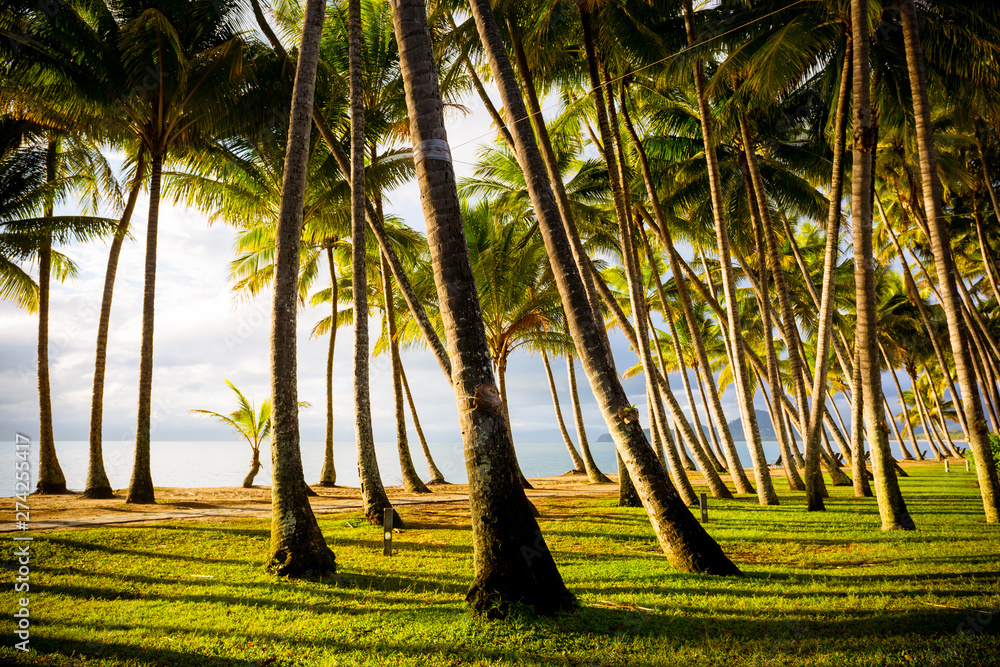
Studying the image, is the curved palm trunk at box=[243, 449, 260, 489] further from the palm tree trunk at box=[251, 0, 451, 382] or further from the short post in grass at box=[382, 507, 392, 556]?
the short post in grass at box=[382, 507, 392, 556]

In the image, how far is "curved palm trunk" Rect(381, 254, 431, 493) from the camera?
47.3 feet

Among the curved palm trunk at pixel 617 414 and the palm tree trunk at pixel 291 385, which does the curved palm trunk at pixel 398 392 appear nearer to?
the palm tree trunk at pixel 291 385

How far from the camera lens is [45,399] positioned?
12.8 m

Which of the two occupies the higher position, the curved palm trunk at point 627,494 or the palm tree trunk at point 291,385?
the palm tree trunk at point 291,385

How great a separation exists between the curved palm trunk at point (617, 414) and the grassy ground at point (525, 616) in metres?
0.31

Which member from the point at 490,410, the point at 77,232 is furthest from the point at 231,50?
the point at 490,410

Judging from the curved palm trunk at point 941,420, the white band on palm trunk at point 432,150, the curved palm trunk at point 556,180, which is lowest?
the curved palm trunk at point 941,420

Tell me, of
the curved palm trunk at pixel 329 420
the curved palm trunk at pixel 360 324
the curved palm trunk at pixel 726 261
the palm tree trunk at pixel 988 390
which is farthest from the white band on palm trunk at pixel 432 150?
the palm tree trunk at pixel 988 390

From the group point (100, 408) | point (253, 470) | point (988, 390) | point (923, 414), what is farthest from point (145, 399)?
point (923, 414)

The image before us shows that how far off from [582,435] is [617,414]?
16.4m

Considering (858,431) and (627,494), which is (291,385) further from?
(858,431)

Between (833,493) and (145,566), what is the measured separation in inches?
566

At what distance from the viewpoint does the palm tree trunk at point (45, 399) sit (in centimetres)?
1243

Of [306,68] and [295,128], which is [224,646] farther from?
[306,68]
